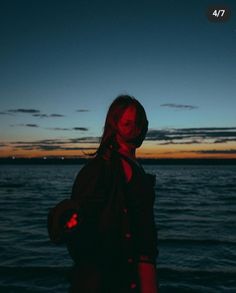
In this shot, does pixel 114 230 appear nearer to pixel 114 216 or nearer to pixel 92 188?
pixel 114 216

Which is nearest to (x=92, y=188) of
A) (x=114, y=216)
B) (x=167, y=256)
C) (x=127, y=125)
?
(x=114, y=216)

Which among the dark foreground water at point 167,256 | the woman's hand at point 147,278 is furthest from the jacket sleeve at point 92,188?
the dark foreground water at point 167,256

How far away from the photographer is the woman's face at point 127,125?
2154 millimetres

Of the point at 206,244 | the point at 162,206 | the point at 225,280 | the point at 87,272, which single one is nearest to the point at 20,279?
the point at 225,280

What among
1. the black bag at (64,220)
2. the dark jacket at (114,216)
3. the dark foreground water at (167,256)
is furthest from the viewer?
the dark foreground water at (167,256)

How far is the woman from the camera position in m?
1.91

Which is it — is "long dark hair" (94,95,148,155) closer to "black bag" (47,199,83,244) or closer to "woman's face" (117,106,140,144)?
"woman's face" (117,106,140,144)

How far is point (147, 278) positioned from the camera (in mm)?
1947

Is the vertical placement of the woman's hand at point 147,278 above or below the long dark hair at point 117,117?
below

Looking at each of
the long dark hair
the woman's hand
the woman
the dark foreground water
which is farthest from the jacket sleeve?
the dark foreground water

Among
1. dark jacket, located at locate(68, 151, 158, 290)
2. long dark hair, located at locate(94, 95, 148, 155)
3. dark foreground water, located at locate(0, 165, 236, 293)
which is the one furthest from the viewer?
dark foreground water, located at locate(0, 165, 236, 293)

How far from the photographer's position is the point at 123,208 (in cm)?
195

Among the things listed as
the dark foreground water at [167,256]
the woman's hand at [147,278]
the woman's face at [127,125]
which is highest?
the woman's face at [127,125]

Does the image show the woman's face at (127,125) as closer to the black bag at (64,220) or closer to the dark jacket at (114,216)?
the dark jacket at (114,216)
